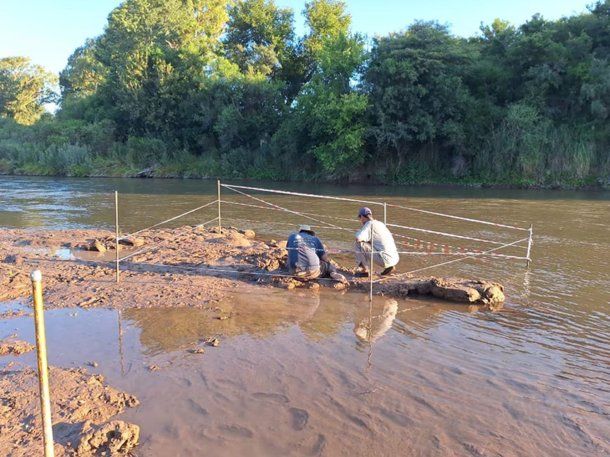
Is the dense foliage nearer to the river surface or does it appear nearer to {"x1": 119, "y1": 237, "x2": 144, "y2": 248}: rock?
{"x1": 119, "y1": 237, "x2": 144, "y2": 248}: rock

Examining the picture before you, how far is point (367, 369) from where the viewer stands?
528 cm

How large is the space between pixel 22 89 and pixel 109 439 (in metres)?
75.5

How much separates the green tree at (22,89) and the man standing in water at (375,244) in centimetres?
6625

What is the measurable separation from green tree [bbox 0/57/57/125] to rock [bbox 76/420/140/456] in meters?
69.2

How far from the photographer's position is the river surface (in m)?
4.07

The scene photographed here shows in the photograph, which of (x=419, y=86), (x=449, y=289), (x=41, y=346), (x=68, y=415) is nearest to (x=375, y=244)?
(x=449, y=289)

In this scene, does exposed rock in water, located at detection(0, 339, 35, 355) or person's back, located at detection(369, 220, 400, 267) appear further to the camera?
person's back, located at detection(369, 220, 400, 267)

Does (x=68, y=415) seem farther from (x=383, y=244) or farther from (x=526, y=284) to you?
(x=526, y=284)

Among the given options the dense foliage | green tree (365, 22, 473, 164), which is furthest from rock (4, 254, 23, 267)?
green tree (365, 22, 473, 164)

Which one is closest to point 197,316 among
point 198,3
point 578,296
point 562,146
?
point 578,296

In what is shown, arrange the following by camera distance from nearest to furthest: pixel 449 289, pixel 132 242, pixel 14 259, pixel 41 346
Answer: pixel 41 346, pixel 449 289, pixel 14 259, pixel 132 242

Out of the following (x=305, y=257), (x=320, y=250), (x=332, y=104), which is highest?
(x=332, y=104)

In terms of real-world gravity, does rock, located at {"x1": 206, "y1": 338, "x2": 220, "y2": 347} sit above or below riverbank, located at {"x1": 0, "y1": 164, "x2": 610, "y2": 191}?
below

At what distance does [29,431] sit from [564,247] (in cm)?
1183
